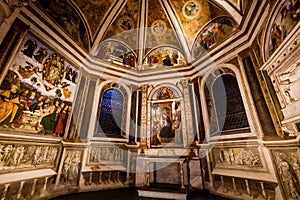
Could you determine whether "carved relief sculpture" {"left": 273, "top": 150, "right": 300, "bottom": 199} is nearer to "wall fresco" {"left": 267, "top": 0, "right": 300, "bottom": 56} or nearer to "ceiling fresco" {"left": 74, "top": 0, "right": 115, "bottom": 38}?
"wall fresco" {"left": 267, "top": 0, "right": 300, "bottom": 56}

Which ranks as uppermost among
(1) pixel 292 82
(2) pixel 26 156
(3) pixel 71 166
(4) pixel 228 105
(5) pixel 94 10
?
(5) pixel 94 10

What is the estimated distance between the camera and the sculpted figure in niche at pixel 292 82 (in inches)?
138

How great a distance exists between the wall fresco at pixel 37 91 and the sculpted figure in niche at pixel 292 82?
805 centimetres

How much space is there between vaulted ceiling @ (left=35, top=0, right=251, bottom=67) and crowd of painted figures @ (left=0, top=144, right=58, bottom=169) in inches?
197

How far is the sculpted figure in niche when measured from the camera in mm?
3516

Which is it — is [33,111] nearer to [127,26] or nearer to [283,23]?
[127,26]

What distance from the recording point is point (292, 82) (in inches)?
145

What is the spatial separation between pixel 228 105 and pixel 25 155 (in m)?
8.32

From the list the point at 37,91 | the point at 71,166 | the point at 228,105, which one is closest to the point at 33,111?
the point at 37,91

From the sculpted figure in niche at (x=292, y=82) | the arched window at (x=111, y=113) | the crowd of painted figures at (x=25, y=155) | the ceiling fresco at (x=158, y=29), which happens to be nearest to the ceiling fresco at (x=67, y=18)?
the arched window at (x=111, y=113)

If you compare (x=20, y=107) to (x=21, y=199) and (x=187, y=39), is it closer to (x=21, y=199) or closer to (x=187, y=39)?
(x=21, y=199)

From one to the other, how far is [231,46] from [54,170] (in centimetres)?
937

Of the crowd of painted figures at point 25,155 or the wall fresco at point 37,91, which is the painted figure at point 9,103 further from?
the crowd of painted figures at point 25,155

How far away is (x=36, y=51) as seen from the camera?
5020 mm
